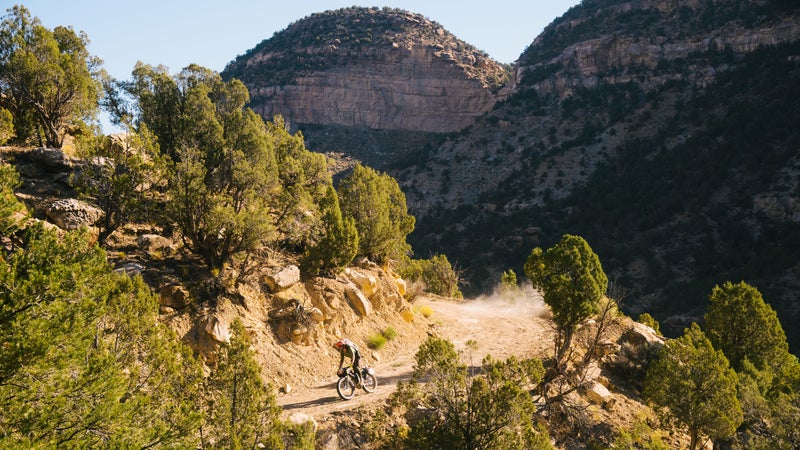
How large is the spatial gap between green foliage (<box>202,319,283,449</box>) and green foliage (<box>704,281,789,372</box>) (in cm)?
1730

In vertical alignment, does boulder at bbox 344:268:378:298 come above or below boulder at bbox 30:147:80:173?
below

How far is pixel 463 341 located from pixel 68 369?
1315cm

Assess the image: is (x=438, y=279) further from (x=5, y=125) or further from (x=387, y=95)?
(x=387, y=95)

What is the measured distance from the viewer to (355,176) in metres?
18.3

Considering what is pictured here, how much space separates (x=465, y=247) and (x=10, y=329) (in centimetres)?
4780

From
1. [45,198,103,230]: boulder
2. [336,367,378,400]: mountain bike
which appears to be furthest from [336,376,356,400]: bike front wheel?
[45,198,103,230]: boulder

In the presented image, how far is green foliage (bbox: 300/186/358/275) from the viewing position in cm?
1393

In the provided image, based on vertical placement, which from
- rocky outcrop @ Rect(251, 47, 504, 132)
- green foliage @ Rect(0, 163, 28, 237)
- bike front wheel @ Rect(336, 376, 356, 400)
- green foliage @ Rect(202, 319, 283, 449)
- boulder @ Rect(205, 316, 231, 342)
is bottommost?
bike front wheel @ Rect(336, 376, 356, 400)

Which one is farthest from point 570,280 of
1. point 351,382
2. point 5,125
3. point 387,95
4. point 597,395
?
point 387,95

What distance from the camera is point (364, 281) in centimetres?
1550

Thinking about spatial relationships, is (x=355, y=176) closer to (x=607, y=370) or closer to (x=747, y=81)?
(x=607, y=370)

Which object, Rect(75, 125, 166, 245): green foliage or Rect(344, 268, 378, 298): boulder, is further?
Rect(344, 268, 378, 298): boulder

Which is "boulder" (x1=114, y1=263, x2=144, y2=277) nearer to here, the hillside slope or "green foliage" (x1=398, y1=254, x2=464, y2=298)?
"green foliage" (x1=398, y1=254, x2=464, y2=298)

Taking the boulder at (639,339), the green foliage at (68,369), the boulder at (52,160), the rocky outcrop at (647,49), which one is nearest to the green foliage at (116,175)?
the boulder at (52,160)
